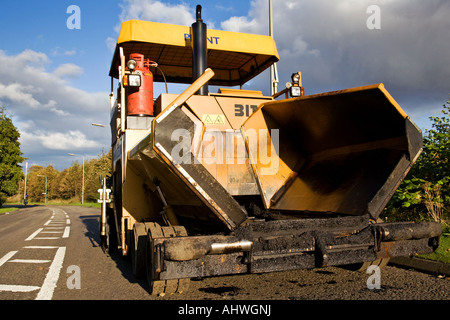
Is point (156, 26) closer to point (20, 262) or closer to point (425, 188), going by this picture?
point (20, 262)

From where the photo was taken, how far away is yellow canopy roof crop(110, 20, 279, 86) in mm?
5797

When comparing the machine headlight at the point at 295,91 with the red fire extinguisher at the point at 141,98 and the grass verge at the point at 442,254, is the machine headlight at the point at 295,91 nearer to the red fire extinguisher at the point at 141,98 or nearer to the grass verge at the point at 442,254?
the red fire extinguisher at the point at 141,98

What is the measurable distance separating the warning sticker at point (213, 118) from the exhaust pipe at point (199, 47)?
147cm

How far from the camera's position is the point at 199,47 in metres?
6.06

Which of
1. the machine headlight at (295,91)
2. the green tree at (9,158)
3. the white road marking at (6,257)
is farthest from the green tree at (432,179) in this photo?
the green tree at (9,158)

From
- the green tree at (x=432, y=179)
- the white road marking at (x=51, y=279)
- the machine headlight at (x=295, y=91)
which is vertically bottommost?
the white road marking at (x=51, y=279)

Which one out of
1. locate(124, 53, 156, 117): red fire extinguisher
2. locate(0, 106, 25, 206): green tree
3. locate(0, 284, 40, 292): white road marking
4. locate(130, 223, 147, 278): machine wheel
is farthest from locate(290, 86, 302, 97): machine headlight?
locate(0, 106, 25, 206): green tree

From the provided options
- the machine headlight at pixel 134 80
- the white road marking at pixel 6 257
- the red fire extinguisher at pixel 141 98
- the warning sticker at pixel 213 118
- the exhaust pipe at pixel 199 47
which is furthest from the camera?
the white road marking at pixel 6 257

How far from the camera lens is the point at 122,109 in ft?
18.0

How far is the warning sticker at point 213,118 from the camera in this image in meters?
4.65

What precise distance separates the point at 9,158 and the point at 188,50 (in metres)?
39.3

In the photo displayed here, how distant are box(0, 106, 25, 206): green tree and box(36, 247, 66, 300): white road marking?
115 feet

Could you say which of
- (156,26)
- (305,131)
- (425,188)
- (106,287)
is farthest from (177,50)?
(425,188)

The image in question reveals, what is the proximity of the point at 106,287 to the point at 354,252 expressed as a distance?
2991mm
